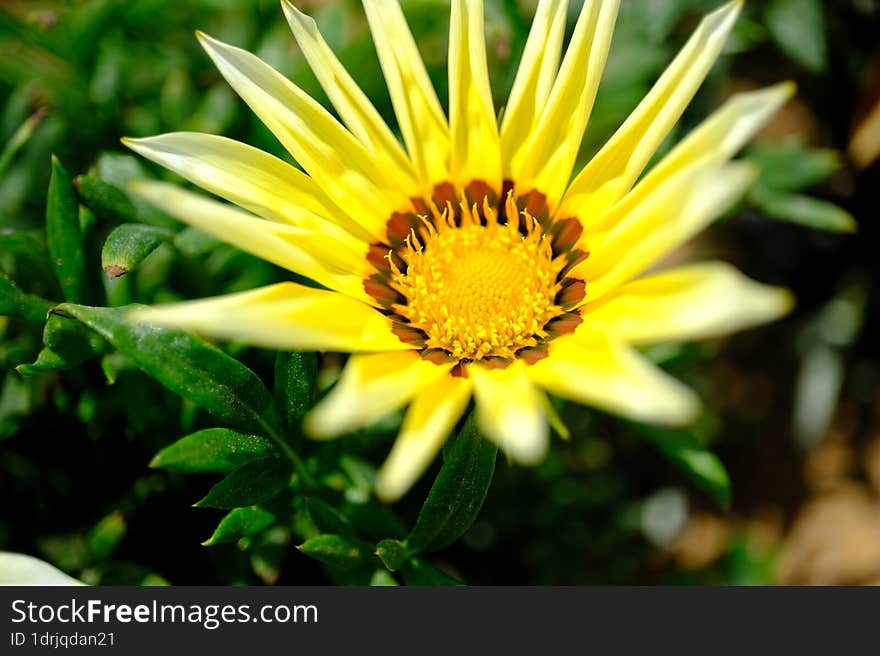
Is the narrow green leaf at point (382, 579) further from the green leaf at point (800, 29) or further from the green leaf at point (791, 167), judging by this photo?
the green leaf at point (800, 29)

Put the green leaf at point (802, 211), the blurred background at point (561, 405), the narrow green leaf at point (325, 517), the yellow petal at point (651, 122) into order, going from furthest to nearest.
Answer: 1. the green leaf at point (802, 211)
2. the blurred background at point (561, 405)
3. the narrow green leaf at point (325, 517)
4. the yellow petal at point (651, 122)

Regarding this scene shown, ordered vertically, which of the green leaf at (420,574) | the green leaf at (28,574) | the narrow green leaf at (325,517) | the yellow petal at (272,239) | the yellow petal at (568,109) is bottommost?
the green leaf at (420,574)

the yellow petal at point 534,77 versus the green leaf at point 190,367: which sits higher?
the yellow petal at point 534,77

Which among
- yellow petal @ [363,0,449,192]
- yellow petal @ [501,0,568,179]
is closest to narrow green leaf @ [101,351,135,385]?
yellow petal @ [363,0,449,192]

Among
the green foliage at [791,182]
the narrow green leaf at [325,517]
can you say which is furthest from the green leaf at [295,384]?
the green foliage at [791,182]

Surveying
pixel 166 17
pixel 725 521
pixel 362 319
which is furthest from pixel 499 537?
pixel 166 17

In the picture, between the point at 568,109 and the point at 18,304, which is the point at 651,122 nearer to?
the point at 568,109
